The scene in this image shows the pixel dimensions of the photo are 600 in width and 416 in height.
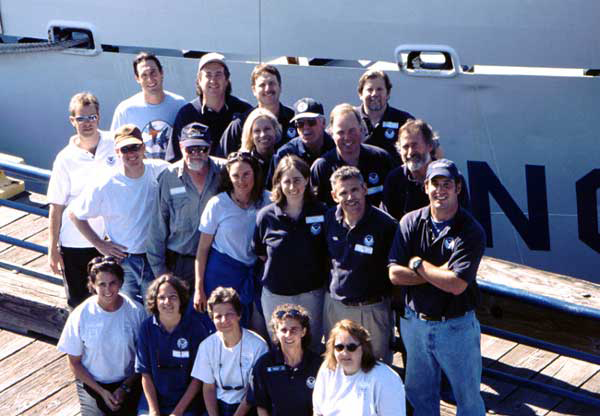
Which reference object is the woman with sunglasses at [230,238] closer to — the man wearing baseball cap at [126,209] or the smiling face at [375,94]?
the man wearing baseball cap at [126,209]

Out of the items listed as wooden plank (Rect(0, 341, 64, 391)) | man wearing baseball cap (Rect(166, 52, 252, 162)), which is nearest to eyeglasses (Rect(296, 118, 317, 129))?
man wearing baseball cap (Rect(166, 52, 252, 162))

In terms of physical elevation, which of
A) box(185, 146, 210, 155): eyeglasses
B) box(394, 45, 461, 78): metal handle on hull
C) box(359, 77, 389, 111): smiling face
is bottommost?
box(185, 146, 210, 155): eyeglasses

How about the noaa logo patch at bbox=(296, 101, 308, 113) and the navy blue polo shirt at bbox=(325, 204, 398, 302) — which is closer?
the navy blue polo shirt at bbox=(325, 204, 398, 302)

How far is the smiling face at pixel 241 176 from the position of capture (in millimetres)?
5133

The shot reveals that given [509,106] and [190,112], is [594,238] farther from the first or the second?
[190,112]

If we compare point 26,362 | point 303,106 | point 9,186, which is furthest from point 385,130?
point 9,186

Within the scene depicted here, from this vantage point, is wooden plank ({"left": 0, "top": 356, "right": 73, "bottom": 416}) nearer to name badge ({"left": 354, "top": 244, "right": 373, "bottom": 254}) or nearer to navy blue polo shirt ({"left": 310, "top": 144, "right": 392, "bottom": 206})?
navy blue polo shirt ({"left": 310, "top": 144, "right": 392, "bottom": 206})

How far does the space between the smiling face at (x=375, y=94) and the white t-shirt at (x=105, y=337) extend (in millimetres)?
1703

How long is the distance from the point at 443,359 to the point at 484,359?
1.14 m

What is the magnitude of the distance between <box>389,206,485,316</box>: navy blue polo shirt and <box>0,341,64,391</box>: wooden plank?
8.35 feet

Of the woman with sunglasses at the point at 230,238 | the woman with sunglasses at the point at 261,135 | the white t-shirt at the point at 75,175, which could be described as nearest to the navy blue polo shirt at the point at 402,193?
the woman with sunglasses at the point at 230,238

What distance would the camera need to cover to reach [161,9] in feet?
26.1

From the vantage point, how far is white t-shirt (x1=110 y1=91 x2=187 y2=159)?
620cm

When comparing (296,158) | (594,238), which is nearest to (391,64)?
(594,238)
